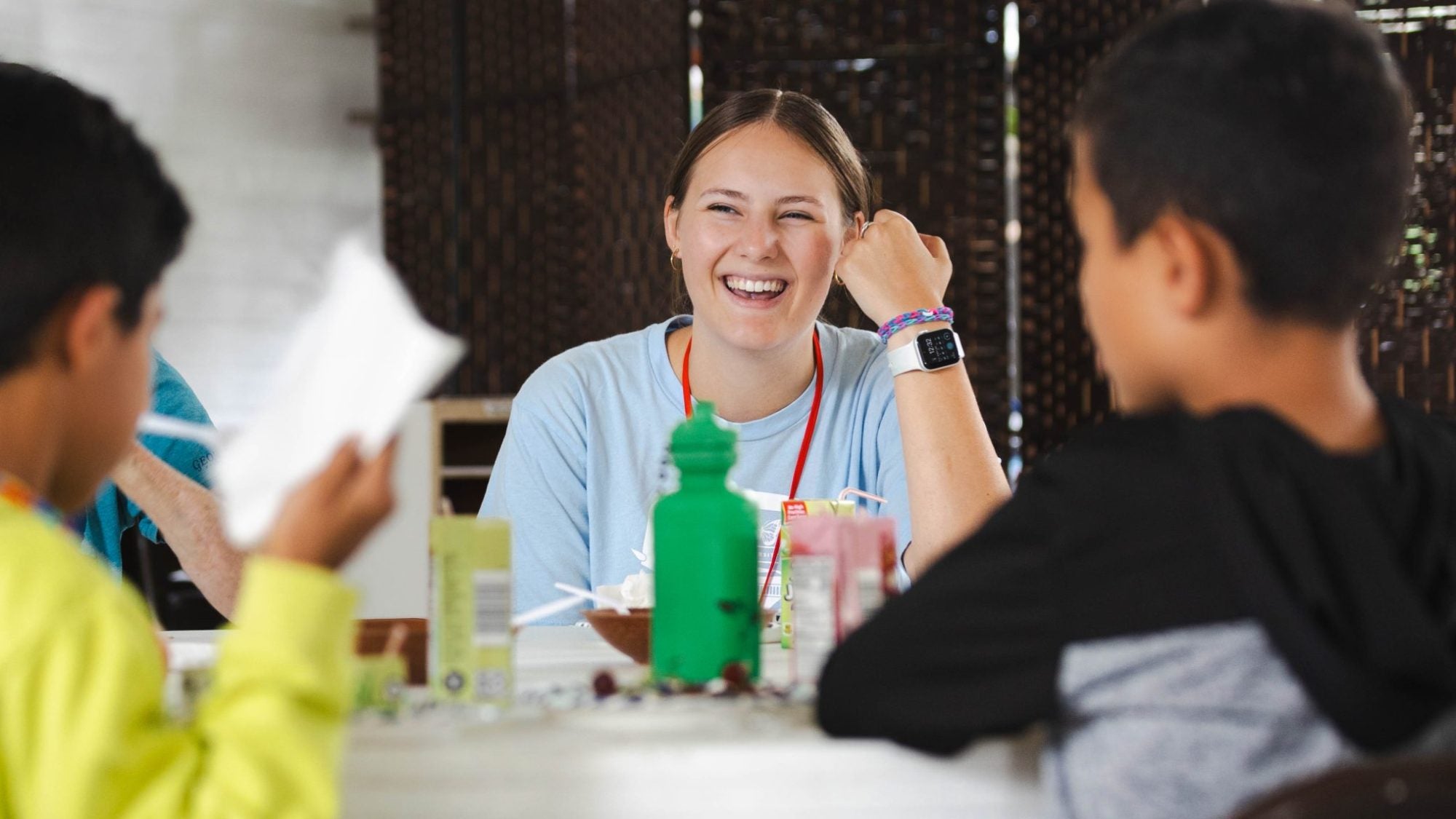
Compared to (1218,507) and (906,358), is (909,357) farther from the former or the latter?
(1218,507)

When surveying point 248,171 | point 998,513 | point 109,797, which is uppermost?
point 248,171

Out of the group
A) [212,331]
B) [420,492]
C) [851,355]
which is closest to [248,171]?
[212,331]

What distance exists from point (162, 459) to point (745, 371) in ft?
2.42

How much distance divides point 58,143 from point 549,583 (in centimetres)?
106

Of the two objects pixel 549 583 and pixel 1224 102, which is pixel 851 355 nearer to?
pixel 549 583

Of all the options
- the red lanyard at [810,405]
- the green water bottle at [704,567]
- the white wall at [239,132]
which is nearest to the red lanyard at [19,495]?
the green water bottle at [704,567]

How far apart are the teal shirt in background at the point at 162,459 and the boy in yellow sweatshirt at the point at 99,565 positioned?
2.85 ft

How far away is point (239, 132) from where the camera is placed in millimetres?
5199

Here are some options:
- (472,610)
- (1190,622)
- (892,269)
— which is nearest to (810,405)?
(892,269)

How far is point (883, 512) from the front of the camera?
1.82 m

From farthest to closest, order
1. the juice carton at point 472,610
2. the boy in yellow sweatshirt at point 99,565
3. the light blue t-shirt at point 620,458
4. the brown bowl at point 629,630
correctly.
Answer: the light blue t-shirt at point 620,458, the brown bowl at point 629,630, the juice carton at point 472,610, the boy in yellow sweatshirt at point 99,565

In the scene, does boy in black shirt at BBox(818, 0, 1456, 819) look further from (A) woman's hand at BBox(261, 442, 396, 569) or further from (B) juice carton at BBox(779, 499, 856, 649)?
(B) juice carton at BBox(779, 499, 856, 649)

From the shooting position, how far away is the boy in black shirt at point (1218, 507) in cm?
75

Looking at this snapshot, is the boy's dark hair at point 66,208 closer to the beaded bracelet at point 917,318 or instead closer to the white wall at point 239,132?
the beaded bracelet at point 917,318
